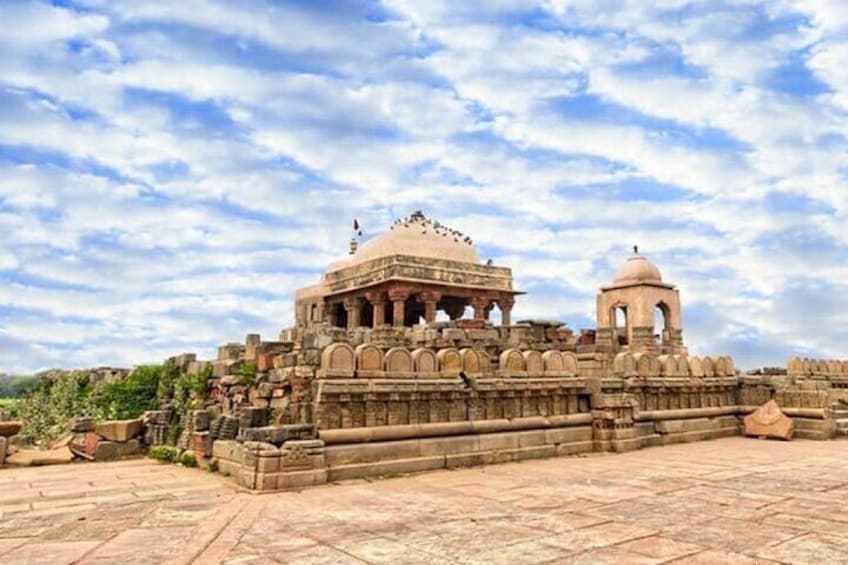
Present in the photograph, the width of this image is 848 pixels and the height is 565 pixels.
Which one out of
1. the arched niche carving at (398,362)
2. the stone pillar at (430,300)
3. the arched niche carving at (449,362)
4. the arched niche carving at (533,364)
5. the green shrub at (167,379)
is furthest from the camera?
the stone pillar at (430,300)

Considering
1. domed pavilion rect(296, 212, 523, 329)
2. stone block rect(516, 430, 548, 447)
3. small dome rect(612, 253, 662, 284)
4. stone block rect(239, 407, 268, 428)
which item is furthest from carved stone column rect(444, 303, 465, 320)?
stone block rect(239, 407, 268, 428)

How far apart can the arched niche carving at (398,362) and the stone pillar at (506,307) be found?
1797 cm

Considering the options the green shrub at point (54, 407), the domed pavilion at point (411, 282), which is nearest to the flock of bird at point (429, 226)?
the domed pavilion at point (411, 282)

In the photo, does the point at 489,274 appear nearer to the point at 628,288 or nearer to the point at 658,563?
the point at 628,288

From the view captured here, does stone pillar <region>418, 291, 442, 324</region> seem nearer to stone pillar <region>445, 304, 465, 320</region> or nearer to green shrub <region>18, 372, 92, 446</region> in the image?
stone pillar <region>445, 304, 465, 320</region>

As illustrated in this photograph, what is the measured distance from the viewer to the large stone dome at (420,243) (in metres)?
25.1

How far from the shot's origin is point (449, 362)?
8.55 meters

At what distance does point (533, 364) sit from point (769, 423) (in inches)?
217

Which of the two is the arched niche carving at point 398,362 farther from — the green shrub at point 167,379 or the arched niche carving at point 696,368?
the arched niche carving at point 696,368

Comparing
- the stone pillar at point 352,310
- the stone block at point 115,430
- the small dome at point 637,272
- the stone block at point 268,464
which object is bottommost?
the stone block at point 268,464

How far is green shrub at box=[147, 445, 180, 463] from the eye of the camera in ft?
30.2

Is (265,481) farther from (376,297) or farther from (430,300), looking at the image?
(376,297)

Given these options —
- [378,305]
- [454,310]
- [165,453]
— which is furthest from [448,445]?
[454,310]

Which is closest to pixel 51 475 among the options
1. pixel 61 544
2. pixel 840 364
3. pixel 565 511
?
pixel 61 544
